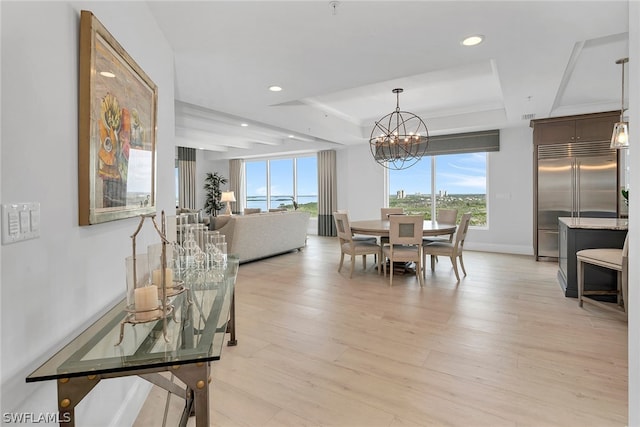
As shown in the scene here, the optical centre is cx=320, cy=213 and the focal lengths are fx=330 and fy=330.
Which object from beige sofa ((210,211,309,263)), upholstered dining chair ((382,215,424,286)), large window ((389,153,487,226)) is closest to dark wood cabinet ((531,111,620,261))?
large window ((389,153,487,226))

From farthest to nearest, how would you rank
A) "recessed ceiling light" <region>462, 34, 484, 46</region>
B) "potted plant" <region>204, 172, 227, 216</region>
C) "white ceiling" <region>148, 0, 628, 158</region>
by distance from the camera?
"potted plant" <region>204, 172, 227, 216</region>
"recessed ceiling light" <region>462, 34, 484, 46</region>
"white ceiling" <region>148, 0, 628, 158</region>

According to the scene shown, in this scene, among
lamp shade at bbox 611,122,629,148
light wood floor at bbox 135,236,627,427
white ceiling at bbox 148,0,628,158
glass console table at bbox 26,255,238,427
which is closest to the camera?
glass console table at bbox 26,255,238,427

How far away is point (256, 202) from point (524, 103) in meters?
8.12

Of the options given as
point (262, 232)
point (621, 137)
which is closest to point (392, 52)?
point (621, 137)

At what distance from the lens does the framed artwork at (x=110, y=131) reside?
1.30m

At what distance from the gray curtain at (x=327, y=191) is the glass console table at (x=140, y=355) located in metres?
7.62

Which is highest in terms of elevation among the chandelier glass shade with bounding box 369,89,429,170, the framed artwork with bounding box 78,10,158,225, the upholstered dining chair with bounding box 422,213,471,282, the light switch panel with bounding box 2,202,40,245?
the chandelier glass shade with bounding box 369,89,429,170

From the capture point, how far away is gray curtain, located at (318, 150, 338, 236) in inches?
350

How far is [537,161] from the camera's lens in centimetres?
562

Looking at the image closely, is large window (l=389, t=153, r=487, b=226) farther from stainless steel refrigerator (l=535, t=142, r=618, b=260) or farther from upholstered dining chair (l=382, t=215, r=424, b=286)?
upholstered dining chair (l=382, t=215, r=424, b=286)

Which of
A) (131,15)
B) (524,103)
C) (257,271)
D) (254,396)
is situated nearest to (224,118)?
(257,271)

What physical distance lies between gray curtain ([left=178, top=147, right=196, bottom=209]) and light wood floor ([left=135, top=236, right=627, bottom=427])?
687 centimetres

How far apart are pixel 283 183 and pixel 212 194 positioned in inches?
91.1

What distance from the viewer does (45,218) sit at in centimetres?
109
